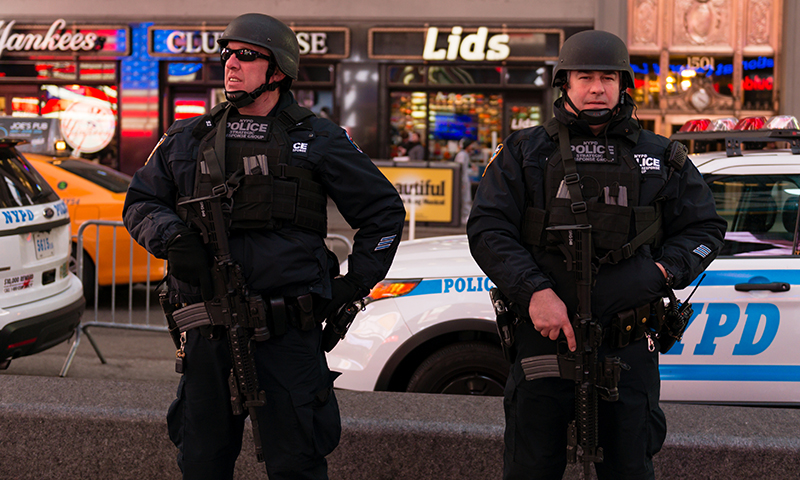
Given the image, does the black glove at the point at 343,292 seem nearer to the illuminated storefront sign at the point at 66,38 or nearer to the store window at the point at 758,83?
the store window at the point at 758,83

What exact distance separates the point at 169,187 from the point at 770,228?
3195mm

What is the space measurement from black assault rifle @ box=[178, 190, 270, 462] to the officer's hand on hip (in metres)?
0.86

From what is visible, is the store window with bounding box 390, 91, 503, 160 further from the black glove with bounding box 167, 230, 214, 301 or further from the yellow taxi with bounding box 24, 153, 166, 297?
the black glove with bounding box 167, 230, 214, 301

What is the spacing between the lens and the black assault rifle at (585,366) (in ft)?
7.90

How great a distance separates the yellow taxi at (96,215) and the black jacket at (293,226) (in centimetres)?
463

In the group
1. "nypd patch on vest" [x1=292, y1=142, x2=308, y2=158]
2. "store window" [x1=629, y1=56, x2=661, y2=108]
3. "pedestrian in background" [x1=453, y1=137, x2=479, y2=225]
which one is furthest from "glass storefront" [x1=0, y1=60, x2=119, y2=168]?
"nypd patch on vest" [x1=292, y1=142, x2=308, y2=158]

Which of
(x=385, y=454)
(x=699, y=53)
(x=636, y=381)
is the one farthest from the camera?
(x=699, y=53)

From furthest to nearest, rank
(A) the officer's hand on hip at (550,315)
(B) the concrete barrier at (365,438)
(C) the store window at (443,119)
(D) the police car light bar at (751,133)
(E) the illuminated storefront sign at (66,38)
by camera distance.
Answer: (E) the illuminated storefront sign at (66,38) → (C) the store window at (443,119) → (D) the police car light bar at (751,133) → (B) the concrete barrier at (365,438) → (A) the officer's hand on hip at (550,315)

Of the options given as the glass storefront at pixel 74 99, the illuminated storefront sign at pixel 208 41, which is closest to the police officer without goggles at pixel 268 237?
the illuminated storefront sign at pixel 208 41

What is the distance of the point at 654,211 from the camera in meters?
2.53

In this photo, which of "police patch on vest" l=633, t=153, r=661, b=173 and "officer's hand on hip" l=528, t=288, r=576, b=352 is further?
"police patch on vest" l=633, t=153, r=661, b=173

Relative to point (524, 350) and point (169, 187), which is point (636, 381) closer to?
point (524, 350)

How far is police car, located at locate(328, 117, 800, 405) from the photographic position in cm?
391

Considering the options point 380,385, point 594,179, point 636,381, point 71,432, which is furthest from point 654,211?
point 71,432
